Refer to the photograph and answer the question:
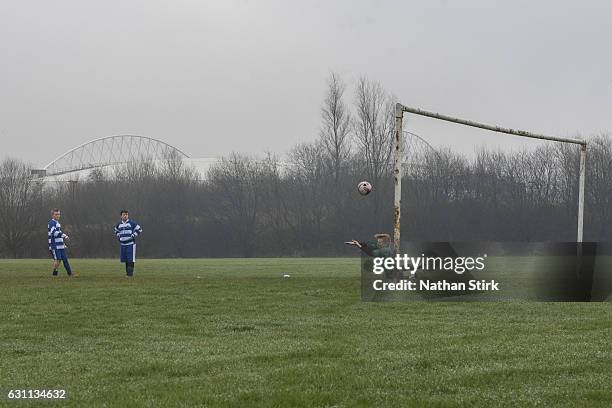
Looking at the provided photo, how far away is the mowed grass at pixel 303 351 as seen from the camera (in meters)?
6.86

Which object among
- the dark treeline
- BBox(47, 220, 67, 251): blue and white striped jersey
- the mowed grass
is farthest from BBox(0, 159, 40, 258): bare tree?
the mowed grass

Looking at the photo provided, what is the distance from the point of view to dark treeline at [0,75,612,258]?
73.6 metres

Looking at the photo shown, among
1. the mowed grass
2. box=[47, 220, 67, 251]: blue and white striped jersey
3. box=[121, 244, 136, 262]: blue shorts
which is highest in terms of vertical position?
box=[47, 220, 67, 251]: blue and white striped jersey

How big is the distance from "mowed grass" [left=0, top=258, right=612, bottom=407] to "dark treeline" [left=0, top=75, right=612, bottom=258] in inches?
2304

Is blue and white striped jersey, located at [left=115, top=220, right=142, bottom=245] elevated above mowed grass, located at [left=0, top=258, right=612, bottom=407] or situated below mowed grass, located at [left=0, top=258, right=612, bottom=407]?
above

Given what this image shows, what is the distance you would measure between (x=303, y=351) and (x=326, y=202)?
237ft

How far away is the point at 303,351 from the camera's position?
9234 millimetres

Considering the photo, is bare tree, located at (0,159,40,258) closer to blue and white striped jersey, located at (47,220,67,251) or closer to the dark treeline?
the dark treeline

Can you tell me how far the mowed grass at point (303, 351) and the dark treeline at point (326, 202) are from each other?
192 feet

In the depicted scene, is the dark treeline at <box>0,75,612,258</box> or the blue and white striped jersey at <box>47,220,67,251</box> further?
the dark treeline at <box>0,75,612,258</box>

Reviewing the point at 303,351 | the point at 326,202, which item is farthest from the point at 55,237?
the point at 326,202

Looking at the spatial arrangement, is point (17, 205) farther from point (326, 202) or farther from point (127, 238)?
point (127, 238)


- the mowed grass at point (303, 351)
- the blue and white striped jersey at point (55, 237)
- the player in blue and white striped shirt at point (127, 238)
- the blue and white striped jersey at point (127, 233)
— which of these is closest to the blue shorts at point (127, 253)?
the player in blue and white striped shirt at point (127, 238)

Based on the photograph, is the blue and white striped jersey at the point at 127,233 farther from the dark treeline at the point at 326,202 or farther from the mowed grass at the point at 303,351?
the dark treeline at the point at 326,202
